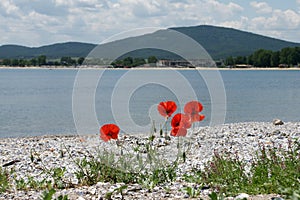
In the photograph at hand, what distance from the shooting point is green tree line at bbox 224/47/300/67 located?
135750mm

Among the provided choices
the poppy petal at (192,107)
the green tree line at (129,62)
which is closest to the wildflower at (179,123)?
the poppy petal at (192,107)

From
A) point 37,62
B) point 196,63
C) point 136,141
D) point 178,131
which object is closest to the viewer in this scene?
point 178,131

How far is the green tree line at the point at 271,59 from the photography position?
135750 mm

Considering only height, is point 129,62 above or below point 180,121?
above

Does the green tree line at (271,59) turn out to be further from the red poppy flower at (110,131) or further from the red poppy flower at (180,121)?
the red poppy flower at (110,131)

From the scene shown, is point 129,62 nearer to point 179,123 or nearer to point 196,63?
point 196,63

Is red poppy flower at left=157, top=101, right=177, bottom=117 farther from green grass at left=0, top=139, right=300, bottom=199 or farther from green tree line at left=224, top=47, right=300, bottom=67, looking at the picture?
green tree line at left=224, top=47, right=300, bottom=67

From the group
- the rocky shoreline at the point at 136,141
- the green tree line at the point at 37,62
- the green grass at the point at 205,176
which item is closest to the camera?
the green grass at the point at 205,176

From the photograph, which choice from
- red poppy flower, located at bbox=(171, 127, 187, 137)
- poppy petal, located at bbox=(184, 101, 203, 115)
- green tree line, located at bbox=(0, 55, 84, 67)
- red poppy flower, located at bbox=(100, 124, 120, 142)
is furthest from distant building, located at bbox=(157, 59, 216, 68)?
green tree line, located at bbox=(0, 55, 84, 67)

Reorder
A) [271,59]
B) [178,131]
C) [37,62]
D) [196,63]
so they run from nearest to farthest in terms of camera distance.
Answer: [178,131]
[196,63]
[271,59]
[37,62]

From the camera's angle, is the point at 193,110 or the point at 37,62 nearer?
the point at 193,110

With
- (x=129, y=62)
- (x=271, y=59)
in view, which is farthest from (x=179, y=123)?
(x=271, y=59)

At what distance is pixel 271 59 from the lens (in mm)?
139375

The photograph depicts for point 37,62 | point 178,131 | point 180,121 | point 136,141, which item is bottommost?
point 136,141
